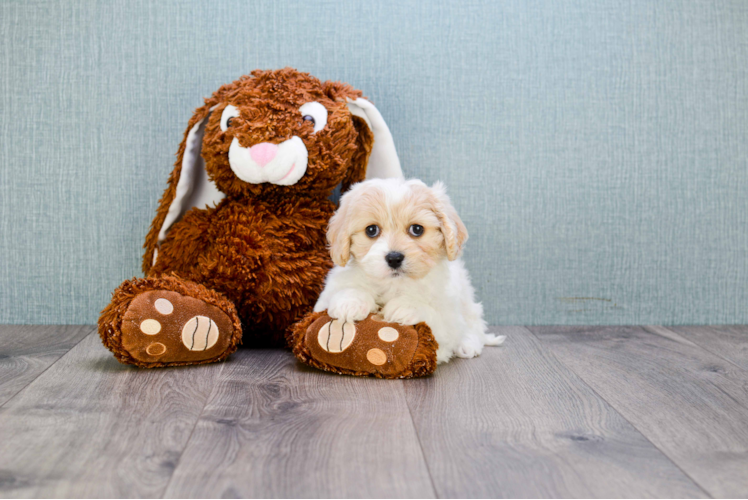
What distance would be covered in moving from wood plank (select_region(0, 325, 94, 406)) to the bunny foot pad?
0.61 m

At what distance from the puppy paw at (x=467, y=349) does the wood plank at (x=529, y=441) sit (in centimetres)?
11

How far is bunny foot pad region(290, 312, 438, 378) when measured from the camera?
1353mm

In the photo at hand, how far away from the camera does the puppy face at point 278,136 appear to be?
5.02 feet

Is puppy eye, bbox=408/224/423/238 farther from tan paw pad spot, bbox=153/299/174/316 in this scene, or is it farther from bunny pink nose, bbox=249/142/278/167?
tan paw pad spot, bbox=153/299/174/316

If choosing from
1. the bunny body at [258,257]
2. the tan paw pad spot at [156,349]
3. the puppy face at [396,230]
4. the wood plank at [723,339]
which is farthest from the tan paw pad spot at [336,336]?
the wood plank at [723,339]

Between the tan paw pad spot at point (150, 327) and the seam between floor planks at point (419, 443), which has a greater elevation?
the tan paw pad spot at point (150, 327)

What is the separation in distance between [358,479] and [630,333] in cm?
129

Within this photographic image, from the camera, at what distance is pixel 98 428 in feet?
3.46

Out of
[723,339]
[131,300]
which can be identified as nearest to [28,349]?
[131,300]

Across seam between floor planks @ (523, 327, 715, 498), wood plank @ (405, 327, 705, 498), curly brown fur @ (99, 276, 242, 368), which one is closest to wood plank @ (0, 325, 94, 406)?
curly brown fur @ (99, 276, 242, 368)

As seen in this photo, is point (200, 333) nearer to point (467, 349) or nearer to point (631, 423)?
point (467, 349)

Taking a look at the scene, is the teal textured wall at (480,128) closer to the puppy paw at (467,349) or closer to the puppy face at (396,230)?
the puppy paw at (467,349)

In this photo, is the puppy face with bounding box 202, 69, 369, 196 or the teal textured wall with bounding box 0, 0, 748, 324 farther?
the teal textured wall with bounding box 0, 0, 748, 324

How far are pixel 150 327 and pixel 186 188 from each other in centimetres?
46
